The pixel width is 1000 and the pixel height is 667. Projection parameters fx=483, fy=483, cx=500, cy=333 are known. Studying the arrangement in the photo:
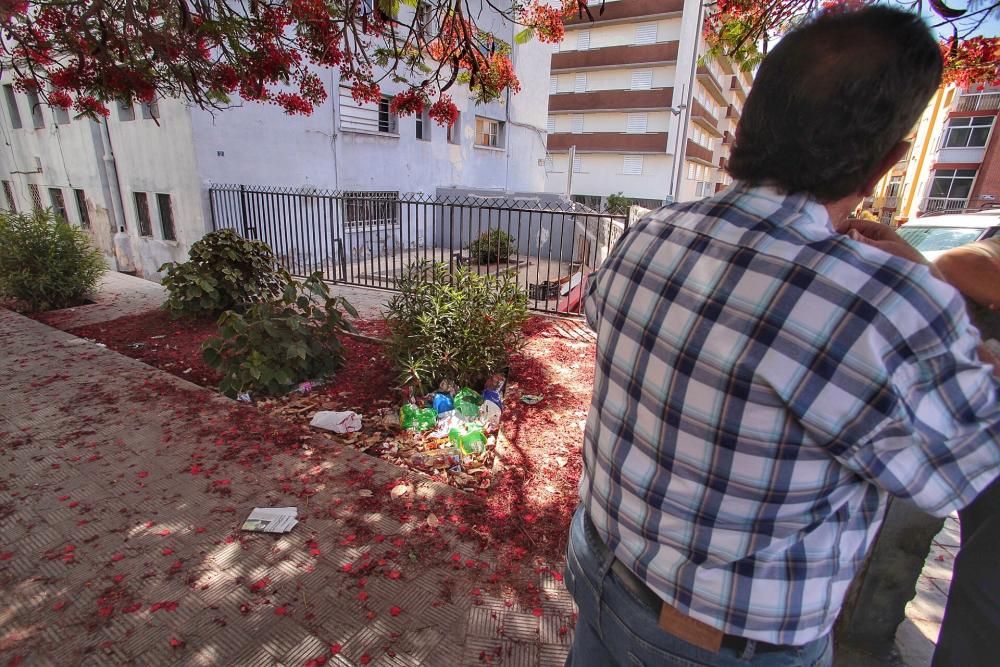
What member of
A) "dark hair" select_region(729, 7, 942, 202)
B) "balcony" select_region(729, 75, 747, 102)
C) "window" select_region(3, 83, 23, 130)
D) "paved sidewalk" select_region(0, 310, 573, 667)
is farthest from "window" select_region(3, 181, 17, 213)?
"balcony" select_region(729, 75, 747, 102)

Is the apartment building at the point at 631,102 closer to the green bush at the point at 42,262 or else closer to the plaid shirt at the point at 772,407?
the green bush at the point at 42,262

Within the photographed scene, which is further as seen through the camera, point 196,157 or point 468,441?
point 196,157

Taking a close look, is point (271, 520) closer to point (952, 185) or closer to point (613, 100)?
point (613, 100)

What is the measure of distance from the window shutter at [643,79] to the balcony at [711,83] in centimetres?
337

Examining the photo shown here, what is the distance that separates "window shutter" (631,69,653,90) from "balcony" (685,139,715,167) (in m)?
4.50

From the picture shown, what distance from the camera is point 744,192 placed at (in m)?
0.89

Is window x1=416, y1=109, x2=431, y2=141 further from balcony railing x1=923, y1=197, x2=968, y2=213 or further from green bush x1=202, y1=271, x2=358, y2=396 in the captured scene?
balcony railing x1=923, y1=197, x2=968, y2=213

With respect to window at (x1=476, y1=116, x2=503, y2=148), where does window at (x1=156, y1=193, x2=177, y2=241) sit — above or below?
below

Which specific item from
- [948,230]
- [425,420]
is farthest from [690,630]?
[948,230]

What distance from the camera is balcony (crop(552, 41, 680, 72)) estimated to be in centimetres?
2722

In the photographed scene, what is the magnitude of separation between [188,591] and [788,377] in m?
2.60

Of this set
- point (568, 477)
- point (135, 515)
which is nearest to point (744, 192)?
point (568, 477)

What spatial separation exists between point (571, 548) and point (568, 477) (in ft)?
6.84

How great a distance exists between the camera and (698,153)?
110ft
